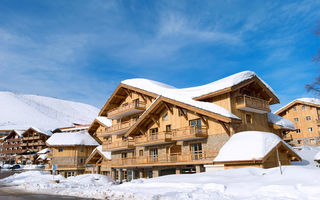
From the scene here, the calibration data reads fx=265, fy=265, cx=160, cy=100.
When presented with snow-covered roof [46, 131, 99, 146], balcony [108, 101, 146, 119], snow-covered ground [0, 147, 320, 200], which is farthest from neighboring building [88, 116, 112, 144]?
snow-covered ground [0, 147, 320, 200]

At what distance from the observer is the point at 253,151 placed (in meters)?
20.4

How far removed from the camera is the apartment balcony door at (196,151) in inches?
995

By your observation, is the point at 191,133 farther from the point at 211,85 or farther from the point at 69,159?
the point at 69,159

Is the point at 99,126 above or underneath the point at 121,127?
above

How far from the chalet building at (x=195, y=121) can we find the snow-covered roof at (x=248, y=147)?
1.69 m

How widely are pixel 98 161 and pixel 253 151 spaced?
106 ft

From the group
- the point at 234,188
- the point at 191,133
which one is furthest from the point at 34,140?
the point at 234,188

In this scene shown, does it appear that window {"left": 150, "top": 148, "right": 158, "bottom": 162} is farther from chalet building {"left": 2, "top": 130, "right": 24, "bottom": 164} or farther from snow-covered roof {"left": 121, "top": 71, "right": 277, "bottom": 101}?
chalet building {"left": 2, "top": 130, "right": 24, "bottom": 164}

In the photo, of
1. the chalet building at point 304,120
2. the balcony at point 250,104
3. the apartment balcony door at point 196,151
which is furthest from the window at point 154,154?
the chalet building at point 304,120

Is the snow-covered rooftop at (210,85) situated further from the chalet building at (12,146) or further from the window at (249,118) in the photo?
the chalet building at (12,146)

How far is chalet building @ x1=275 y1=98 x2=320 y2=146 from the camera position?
49.0 meters

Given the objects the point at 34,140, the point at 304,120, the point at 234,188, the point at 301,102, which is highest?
the point at 301,102

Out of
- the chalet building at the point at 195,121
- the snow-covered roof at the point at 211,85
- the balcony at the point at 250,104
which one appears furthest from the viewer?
the snow-covered roof at the point at 211,85

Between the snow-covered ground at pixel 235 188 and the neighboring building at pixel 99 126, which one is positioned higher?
the neighboring building at pixel 99 126
